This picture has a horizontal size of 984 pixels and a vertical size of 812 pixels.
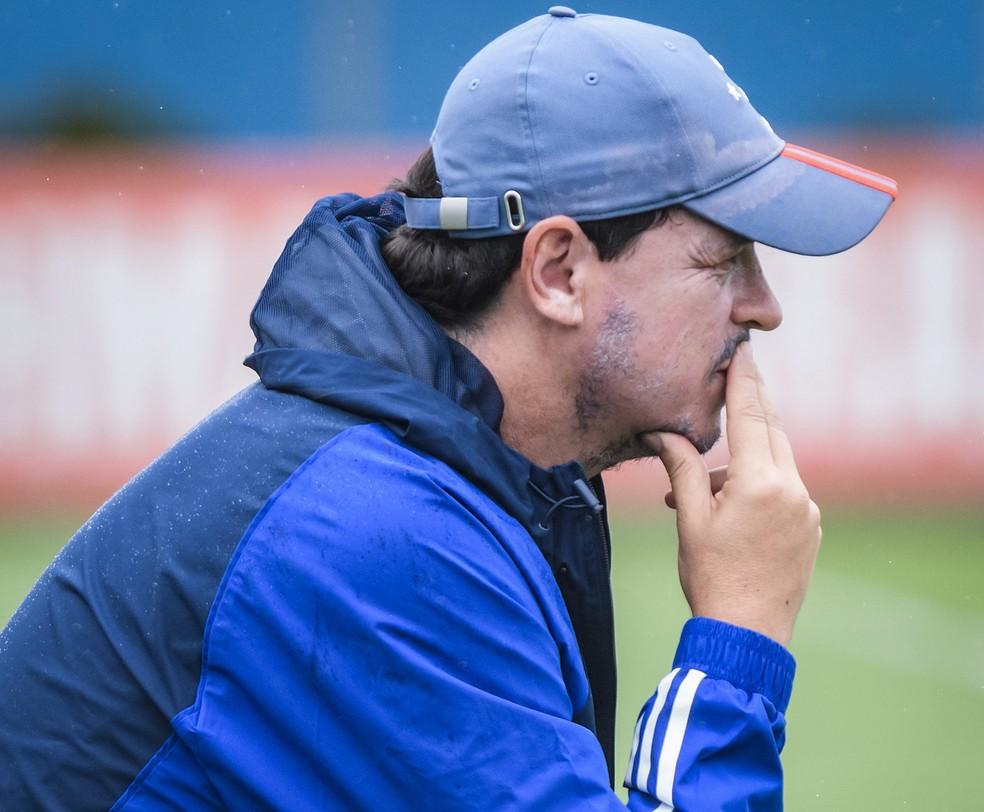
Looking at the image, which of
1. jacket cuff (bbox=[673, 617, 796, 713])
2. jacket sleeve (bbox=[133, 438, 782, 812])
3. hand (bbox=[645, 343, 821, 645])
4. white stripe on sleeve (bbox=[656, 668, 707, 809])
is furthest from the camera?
hand (bbox=[645, 343, 821, 645])

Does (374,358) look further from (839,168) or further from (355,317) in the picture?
(839,168)

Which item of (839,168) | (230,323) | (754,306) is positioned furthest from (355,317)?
(230,323)

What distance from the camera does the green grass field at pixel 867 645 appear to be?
575 centimetres

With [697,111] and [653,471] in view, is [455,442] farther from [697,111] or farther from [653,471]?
[653,471]

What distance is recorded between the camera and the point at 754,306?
2.43 metres

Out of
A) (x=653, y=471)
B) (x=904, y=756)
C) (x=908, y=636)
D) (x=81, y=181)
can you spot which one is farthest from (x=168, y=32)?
(x=904, y=756)

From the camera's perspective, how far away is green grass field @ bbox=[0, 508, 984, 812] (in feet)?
18.9

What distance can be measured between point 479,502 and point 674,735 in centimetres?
43

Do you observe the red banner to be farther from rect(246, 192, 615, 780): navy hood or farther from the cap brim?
rect(246, 192, 615, 780): navy hood

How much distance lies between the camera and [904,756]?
598 centimetres

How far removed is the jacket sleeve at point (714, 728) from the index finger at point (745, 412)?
343 millimetres

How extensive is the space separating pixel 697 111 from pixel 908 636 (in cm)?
593

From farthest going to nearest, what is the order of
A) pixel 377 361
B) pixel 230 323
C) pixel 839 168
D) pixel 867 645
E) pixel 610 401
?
1. pixel 230 323
2. pixel 867 645
3. pixel 839 168
4. pixel 610 401
5. pixel 377 361

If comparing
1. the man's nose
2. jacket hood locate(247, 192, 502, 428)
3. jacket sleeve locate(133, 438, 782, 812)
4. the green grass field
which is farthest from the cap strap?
the green grass field
